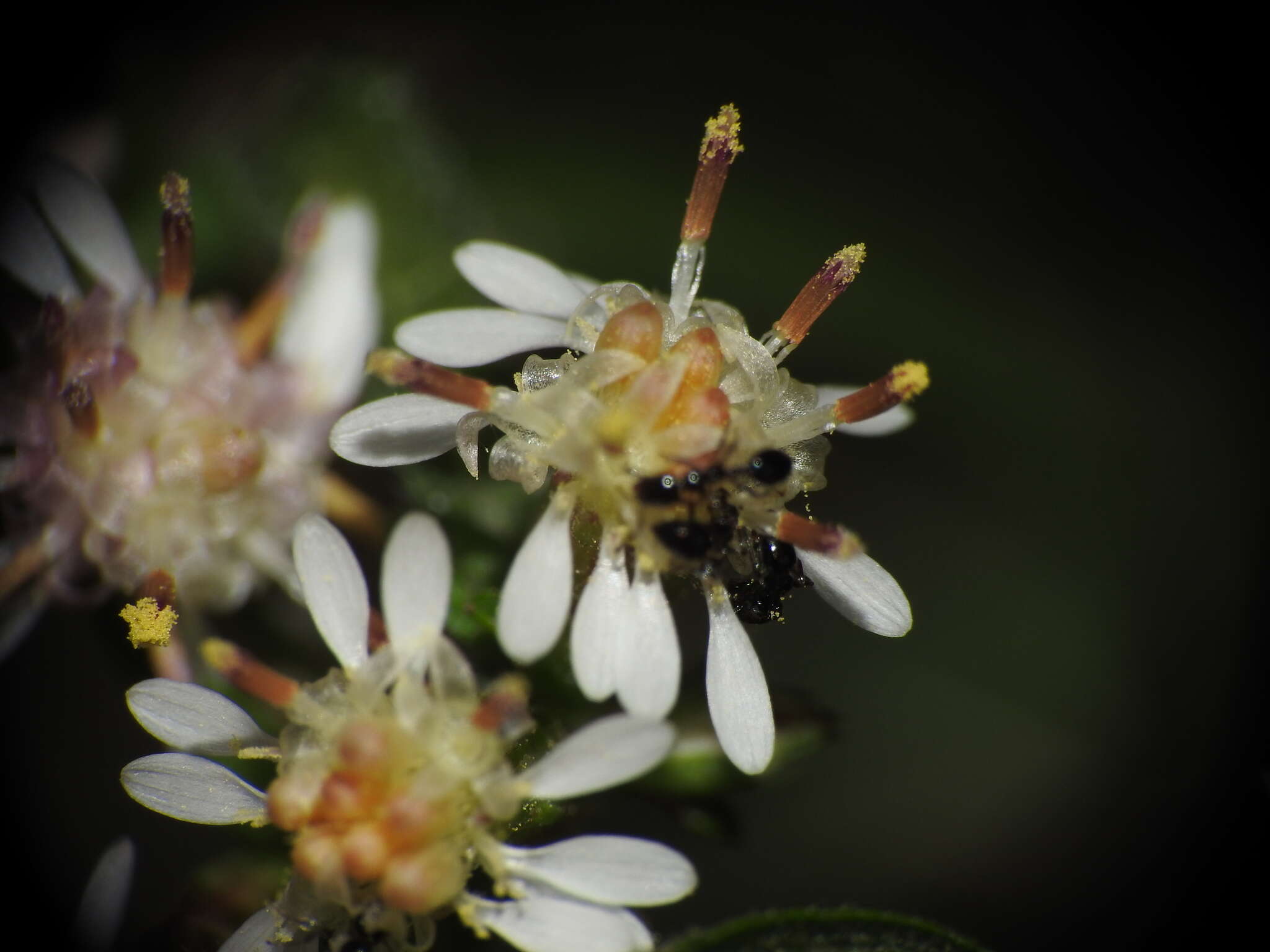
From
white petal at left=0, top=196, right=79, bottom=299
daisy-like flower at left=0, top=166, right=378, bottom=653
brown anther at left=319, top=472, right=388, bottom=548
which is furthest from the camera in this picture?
brown anther at left=319, top=472, right=388, bottom=548

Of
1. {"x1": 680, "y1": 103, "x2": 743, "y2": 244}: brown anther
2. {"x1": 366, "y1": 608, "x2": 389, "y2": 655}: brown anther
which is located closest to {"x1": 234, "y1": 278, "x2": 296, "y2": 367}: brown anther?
{"x1": 366, "y1": 608, "x2": 389, "y2": 655}: brown anther

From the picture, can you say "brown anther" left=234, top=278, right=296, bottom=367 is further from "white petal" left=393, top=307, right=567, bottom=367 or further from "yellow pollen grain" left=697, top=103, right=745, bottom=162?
"yellow pollen grain" left=697, top=103, right=745, bottom=162

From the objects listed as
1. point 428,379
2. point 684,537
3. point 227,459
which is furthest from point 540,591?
point 227,459

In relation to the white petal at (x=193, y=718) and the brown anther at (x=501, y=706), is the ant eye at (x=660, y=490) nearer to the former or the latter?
the brown anther at (x=501, y=706)

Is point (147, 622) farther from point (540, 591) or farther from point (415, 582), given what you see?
point (540, 591)

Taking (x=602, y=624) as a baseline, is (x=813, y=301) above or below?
above

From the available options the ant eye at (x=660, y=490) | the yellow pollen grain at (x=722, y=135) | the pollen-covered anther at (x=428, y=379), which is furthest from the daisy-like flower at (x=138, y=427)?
the yellow pollen grain at (x=722, y=135)
